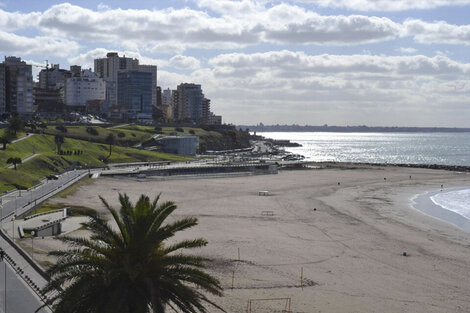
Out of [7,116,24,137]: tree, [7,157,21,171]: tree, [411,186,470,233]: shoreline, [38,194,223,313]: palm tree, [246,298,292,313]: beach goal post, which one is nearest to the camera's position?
[38,194,223,313]: palm tree

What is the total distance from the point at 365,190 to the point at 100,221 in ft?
266

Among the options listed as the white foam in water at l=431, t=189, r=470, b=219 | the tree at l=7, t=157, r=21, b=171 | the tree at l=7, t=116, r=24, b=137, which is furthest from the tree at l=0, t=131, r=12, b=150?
the white foam in water at l=431, t=189, r=470, b=219

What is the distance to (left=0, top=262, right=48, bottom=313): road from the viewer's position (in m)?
26.1

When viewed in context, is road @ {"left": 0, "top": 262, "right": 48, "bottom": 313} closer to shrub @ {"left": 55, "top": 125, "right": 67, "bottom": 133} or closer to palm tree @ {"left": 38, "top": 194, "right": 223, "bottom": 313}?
palm tree @ {"left": 38, "top": 194, "right": 223, "bottom": 313}

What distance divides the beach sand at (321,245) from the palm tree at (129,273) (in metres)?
13.2

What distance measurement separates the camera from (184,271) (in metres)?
18.5

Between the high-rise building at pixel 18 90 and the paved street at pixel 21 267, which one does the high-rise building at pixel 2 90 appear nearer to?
the high-rise building at pixel 18 90

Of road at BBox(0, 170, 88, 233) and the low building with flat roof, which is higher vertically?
the low building with flat roof

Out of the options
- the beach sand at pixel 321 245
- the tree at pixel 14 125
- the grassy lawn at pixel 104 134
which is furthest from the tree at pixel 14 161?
the grassy lawn at pixel 104 134

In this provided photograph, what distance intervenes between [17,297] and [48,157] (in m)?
72.3

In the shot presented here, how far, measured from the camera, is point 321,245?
49.0m

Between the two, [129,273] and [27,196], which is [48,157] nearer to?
[27,196]

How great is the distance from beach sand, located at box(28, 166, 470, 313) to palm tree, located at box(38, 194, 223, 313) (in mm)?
13175

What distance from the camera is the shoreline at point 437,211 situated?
63.9m
